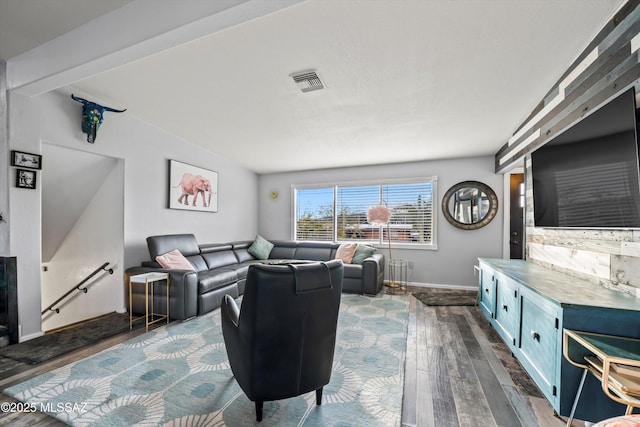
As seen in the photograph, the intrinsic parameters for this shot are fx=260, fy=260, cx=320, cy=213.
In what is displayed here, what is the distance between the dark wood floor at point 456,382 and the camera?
1.57 meters

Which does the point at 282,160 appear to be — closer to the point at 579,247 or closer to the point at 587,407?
the point at 579,247

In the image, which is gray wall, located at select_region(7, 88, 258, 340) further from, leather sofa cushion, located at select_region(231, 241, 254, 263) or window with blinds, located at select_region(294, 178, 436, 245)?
window with blinds, located at select_region(294, 178, 436, 245)

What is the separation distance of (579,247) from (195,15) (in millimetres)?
3248

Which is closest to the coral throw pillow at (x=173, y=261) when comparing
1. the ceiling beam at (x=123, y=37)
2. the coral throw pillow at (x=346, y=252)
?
the ceiling beam at (x=123, y=37)

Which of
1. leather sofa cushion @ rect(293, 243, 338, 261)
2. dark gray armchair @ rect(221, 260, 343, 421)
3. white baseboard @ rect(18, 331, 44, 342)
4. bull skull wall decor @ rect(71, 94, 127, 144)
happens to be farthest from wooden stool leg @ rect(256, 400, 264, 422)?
leather sofa cushion @ rect(293, 243, 338, 261)

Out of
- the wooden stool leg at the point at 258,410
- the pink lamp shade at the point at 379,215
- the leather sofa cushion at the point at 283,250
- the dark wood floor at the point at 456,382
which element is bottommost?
the dark wood floor at the point at 456,382

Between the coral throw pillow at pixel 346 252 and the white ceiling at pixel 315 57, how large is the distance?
2.30 m

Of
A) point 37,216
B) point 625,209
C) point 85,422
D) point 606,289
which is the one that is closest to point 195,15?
point 85,422

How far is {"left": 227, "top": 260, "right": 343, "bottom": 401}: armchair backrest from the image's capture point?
4.56ft

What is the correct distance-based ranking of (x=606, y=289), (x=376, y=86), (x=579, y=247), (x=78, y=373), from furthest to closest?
(x=376, y=86) < (x=579, y=247) < (x=78, y=373) < (x=606, y=289)

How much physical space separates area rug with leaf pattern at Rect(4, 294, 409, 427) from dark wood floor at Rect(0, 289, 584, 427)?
105 millimetres

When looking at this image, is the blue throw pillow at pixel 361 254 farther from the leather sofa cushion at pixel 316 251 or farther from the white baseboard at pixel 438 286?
the white baseboard at pixel 438 286

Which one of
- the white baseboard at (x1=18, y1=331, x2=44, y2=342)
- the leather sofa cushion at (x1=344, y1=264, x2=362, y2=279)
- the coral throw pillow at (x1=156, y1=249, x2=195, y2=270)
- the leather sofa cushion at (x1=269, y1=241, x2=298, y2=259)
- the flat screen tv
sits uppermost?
the flat screen tv

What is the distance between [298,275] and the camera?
142 centimetres
